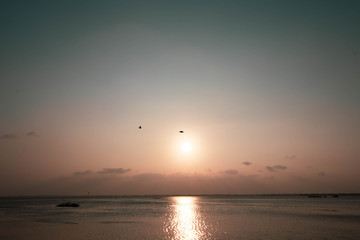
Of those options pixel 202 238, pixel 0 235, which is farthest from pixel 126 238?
pixel 0 235

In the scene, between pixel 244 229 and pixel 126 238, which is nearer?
pixel 126 238

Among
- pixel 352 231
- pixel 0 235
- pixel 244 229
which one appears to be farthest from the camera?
pixel 244 229

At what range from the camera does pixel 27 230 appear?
164ft

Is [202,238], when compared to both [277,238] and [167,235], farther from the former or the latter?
[277,238]

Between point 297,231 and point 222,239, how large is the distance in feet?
49.0

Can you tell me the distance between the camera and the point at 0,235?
44.0 metres

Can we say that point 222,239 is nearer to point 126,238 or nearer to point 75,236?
point 126,238

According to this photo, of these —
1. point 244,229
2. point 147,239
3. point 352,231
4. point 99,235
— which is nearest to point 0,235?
point 99,235

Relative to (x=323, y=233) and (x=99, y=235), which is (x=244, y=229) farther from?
(x=99, y=235)

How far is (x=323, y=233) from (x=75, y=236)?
37.0m

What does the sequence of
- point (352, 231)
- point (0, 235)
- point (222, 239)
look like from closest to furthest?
point (222, 239)
point (0, 235)
point (352, 231)

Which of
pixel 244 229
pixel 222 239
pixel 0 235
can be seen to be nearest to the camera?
pixel 222 239

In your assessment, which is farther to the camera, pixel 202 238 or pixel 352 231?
pixel 352 231

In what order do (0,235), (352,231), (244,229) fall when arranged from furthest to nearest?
(244,229) < (352,231) < (0,235)
